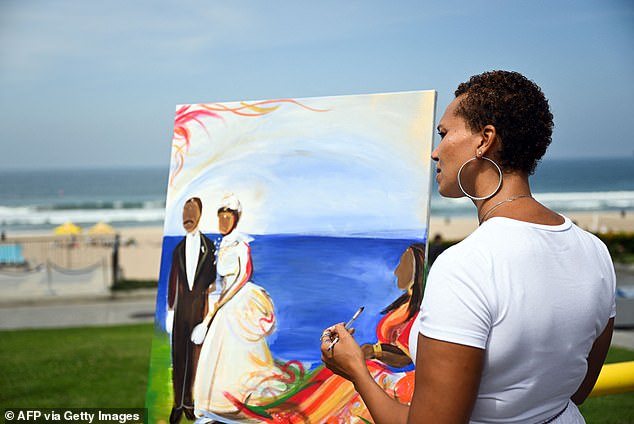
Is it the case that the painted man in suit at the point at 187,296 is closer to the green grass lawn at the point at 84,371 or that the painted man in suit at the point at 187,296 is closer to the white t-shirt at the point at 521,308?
the white t-shirt at the point at 521,308

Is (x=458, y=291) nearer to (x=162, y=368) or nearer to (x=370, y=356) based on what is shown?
(x=370, y=356)

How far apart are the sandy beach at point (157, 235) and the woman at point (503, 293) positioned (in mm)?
14333

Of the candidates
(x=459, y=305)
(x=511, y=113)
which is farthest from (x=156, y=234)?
(x=459, y=305)

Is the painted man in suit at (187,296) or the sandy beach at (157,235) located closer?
the painted man in suit at (187,296)

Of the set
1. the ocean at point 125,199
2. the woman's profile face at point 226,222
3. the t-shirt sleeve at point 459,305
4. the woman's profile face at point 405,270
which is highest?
the t-shirt sleeve at point 459,305

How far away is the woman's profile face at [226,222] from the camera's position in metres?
2.46

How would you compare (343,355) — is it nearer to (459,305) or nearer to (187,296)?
(459,305)

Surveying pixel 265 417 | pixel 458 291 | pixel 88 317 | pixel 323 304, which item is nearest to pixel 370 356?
pixel 323 304

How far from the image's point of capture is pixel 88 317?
9492 millimetres

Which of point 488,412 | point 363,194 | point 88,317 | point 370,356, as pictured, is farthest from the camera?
point 88,317

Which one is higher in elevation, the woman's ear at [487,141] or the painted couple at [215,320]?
the woman's ear at [487,141]

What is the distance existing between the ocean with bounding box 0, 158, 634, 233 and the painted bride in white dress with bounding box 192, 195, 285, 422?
32.3 m

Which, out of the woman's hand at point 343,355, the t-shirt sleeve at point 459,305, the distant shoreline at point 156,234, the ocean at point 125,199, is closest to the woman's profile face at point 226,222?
the woman's hand at point 343,355

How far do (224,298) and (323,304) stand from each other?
1.34 feet
